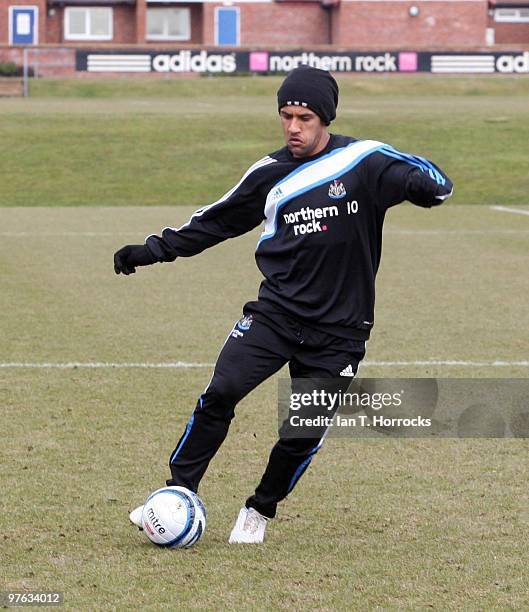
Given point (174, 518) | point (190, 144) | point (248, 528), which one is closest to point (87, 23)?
point (190, 144)

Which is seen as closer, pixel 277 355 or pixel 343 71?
pixel 277 355

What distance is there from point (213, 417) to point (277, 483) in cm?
43

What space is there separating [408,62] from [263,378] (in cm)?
5542

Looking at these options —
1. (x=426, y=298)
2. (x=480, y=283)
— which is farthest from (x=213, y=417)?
(x=480, y=283)

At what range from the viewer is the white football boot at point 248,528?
19.7 ft

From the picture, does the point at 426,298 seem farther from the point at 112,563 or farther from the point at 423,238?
the point at 112,563

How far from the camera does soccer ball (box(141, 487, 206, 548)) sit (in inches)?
230

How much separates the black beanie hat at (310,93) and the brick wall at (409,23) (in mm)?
70211

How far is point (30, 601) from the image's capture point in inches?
204

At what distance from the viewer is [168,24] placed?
76.6 m

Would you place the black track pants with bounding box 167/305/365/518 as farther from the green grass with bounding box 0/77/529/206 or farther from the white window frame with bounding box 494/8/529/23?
the white window frame with bounding box 494/8/529/23

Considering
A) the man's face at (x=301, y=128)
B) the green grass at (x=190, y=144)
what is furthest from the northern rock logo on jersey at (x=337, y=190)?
the green grass at (x=190, y=144)

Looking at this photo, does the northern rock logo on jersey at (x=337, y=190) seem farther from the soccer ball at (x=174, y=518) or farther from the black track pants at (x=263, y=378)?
the soccer ball at (x=174, y=518)

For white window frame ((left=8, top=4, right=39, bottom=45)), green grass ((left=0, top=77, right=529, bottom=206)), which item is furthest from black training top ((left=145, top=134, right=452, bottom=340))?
white window frame ((left=8, top=4, right=39, bottom=45))
